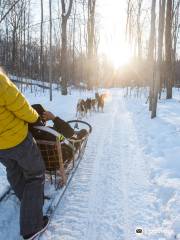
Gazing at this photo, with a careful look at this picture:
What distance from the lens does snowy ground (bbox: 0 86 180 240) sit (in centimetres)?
400

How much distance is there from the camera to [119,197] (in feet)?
16.5

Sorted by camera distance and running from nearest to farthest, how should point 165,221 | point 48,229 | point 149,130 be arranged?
point 48,229, point 165,221, point 149,130

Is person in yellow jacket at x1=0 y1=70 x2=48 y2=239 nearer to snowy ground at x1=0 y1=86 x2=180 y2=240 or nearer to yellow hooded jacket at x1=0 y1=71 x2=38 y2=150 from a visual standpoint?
yellow hooded jacket at x1=0 y1=71 x2=38 y2=150

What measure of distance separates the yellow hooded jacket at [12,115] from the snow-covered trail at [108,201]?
3.82 feet

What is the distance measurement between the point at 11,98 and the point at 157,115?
36.3 feet

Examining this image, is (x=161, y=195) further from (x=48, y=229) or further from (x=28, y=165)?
(x=28, y=165)

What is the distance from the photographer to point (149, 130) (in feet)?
35.2

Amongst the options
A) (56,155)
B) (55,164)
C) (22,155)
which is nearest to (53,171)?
(55,164)

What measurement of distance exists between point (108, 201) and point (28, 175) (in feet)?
5.06

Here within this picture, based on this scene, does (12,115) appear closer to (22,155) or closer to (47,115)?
(22,155)

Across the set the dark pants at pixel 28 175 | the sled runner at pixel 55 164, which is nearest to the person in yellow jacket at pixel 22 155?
the dark pants at pixel 28 175

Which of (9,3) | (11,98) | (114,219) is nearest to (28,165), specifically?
(11,98)

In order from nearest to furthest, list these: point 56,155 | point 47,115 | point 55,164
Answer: point 47,115
point 56,155
point 55,164

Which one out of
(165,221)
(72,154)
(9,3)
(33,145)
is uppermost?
(9,3)
